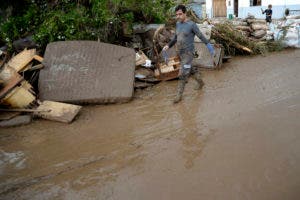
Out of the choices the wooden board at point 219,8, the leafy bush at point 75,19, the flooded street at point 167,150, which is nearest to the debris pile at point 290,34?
the leafy bush at point 75,19

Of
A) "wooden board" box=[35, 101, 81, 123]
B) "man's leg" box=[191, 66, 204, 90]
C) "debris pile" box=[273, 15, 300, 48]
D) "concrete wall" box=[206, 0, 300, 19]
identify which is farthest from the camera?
"concrete wall" box=[206, 0, 300, 19]

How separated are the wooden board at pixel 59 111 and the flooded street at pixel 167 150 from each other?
11 cm

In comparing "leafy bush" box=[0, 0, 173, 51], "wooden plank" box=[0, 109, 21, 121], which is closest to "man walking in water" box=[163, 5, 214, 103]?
"leafy bush" box=[0, 0, 173, 51]

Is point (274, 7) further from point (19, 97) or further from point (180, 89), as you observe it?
point (19, 97)

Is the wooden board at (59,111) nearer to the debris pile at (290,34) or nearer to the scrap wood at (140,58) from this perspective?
the scrap wood at (140,58)

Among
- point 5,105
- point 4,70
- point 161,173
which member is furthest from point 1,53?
point 161,173

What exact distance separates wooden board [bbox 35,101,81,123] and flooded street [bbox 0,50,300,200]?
11cm

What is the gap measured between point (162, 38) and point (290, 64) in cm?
335

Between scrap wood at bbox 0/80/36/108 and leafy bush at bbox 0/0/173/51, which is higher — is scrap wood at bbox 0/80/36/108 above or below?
below

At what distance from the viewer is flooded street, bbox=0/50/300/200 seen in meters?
3.44

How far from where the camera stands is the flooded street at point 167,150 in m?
3.44

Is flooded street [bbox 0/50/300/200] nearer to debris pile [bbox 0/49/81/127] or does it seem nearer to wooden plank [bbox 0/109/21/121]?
debris pile [bbox 0/49/81/127]

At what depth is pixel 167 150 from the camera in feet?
13.9

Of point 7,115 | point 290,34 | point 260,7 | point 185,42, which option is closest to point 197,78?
point 185,42
